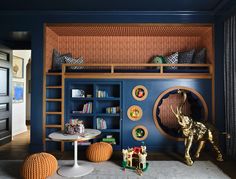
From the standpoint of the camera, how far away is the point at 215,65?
11.8ft

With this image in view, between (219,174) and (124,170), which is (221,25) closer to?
(219,174)

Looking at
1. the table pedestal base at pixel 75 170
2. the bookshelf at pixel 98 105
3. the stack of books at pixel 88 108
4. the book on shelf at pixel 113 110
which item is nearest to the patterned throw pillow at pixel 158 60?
the bookshelf at pixel 98 105

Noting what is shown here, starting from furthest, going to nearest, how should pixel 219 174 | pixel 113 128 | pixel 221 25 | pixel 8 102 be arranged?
pixel 8 102 → pixel 113 128 → pixel 221 25 → pixel 219 174

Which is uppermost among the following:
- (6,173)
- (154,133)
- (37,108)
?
(37,108)

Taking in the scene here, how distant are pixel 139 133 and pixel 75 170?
4.65ft

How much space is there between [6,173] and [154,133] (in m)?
2.37

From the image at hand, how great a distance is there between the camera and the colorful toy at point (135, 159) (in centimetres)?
275

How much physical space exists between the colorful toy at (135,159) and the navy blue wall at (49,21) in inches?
66.1

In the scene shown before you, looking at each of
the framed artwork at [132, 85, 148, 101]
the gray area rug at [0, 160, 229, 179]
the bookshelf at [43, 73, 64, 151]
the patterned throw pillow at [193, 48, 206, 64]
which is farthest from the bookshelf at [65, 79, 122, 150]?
the patterned throw pillow at [193, 48, 206, 64]

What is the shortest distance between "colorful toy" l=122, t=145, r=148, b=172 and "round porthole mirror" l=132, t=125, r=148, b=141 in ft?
2.07

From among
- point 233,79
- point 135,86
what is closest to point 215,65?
point 233,79

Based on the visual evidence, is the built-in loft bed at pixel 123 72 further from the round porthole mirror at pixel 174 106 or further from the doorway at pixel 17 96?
the doorway at pixel 17 96

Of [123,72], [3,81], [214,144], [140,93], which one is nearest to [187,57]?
[140,93]

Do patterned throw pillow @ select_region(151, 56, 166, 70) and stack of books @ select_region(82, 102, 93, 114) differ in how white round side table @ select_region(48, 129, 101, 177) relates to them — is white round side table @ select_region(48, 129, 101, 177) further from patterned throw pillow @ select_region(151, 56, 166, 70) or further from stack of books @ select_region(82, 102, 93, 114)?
patterned throw pillow @ select_region(151, 56, 166, 70)
